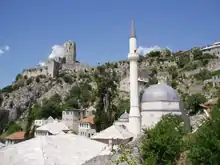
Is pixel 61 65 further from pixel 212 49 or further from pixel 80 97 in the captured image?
pixel 212 49

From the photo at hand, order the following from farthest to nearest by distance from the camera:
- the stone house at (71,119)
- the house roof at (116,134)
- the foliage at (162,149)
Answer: the stone house at (71,119) → the house roof at (116,134) → the foliage at (162,149)

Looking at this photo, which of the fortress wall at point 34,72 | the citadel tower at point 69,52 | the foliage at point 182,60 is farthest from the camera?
the citadel tower at point 69,52

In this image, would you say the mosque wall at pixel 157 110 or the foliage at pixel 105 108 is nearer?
the mosque wall at pixel 157 110

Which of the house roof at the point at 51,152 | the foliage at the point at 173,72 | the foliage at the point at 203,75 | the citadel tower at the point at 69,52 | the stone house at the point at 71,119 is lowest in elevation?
the house roof at the point at 51,152

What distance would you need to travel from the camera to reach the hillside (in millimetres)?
48625

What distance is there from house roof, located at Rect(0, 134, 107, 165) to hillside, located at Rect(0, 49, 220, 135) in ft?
75.0

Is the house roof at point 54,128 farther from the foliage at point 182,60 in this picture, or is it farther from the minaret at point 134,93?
the foliage at point 182,60

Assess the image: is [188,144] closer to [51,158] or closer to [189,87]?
[51,158]

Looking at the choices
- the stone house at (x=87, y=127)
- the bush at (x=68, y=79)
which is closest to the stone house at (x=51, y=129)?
the stone house at (x=87, y=127)

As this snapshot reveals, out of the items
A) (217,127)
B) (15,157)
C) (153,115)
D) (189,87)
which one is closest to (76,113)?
(189,87)

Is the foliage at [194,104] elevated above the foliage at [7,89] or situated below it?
below

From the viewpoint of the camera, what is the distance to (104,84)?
4097cm

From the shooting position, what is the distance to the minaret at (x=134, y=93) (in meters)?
23.9

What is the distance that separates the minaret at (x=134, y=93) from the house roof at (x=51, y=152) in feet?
26.8
